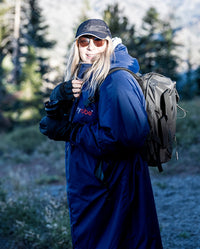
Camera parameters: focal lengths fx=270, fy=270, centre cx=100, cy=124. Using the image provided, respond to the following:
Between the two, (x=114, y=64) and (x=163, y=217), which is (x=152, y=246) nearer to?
(x=114, y=64)

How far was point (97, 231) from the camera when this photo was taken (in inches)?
72.8

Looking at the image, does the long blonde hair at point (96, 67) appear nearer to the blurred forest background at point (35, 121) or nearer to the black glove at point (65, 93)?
the black glove at point (65, 93)

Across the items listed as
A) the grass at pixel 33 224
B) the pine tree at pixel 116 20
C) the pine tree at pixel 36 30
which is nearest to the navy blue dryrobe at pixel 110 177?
the grass at pixel 33 224

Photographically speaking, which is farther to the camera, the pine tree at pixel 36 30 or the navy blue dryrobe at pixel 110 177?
the pine tree at pixel 36 30

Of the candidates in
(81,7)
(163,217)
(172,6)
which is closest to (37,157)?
(163,217)

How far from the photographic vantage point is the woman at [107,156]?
5.41ft

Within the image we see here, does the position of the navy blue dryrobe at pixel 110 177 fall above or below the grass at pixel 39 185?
above

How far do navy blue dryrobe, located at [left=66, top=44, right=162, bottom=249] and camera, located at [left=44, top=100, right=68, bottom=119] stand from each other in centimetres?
11

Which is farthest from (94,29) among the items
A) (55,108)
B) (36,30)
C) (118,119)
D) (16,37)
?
(36,30)

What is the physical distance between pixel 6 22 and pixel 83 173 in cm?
2460

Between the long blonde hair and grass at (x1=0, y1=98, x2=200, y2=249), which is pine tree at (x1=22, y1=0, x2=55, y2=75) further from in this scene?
the long blonde hair

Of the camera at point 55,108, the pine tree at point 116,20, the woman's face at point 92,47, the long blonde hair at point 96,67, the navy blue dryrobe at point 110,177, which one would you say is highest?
the pine tree at point 116,20

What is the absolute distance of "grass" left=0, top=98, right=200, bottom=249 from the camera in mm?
3393

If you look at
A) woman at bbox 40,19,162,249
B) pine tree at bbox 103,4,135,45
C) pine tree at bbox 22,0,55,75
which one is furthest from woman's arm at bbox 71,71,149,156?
pine tree at bbox 22,0,55,75
